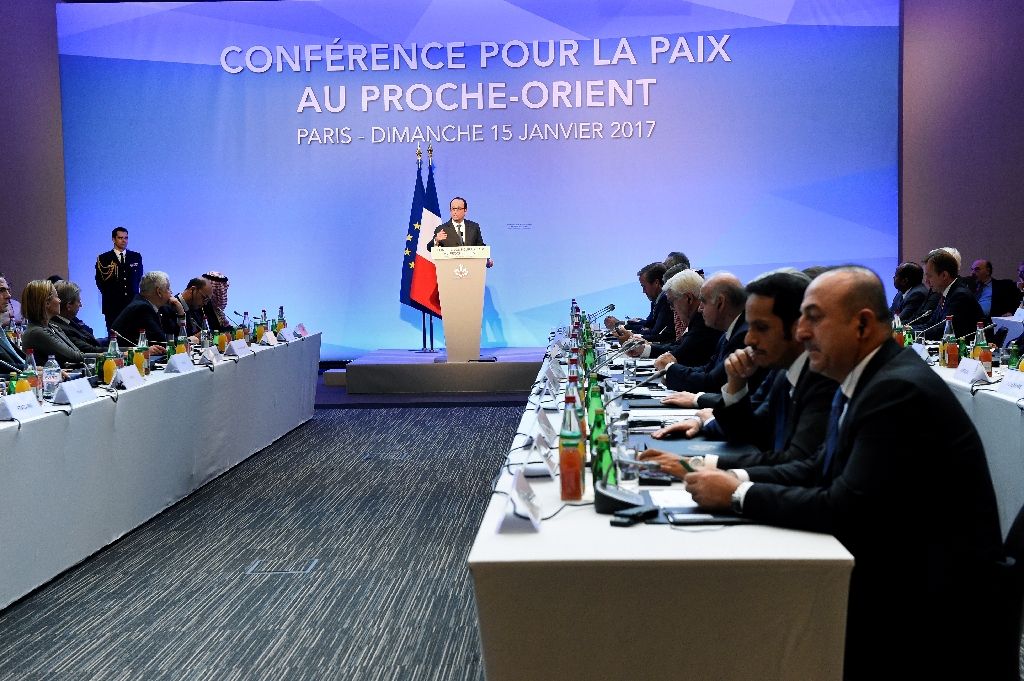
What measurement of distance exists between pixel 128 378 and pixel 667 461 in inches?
124

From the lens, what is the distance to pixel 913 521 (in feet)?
6.91

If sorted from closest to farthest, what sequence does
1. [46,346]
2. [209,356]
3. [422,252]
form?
1. [209,356]
2. [46,346]
3. [422,252]

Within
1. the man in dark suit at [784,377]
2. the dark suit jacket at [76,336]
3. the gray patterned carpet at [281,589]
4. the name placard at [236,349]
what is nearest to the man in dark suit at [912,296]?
the gray patterned carpet at [281,589]

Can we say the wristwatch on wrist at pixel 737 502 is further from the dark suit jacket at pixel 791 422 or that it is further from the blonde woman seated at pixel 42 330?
the blonde woman seated at pixel 42 330

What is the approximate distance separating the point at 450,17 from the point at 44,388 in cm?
783

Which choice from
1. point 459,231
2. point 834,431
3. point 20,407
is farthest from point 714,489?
point 459,231

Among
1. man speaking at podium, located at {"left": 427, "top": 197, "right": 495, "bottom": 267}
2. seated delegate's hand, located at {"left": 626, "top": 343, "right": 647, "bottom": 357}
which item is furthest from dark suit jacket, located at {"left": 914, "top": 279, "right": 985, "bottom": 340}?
man speaking at podium, located at {"left": 427, "top": 197, "right": 495, "bottom": 267}

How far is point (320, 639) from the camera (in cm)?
359

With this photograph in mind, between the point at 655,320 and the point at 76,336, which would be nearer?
the point at 76,336

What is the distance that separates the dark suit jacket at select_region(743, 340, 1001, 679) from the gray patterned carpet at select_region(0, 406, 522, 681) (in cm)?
143

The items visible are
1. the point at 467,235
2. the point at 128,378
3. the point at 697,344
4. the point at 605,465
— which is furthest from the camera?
the point at 467,235

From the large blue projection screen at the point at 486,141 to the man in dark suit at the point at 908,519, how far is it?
31.0 feet

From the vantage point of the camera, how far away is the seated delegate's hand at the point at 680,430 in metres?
A: 3.51

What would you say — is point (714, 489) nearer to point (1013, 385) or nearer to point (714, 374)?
point (714, 374)
